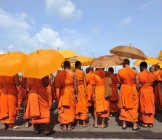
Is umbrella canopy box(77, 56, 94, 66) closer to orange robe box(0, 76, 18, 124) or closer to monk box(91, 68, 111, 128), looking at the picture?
monk box(91, 68, 111, 128)

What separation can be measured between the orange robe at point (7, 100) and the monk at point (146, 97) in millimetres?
3966

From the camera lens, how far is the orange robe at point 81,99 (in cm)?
1007

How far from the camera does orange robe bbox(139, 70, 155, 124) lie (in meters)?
9.84

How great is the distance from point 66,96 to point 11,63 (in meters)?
1.87

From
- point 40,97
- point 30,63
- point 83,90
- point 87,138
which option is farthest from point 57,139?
point 83,90

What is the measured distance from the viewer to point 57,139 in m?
7.95

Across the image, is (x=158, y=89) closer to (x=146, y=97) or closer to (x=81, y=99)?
(x=146, y=97)

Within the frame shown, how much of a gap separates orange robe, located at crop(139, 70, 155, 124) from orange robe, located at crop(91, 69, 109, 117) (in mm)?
1155

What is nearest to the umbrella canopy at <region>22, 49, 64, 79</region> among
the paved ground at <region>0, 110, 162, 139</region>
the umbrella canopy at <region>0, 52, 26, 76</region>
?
the umbrella canopy at <region>0, 52, 26, 76</region>

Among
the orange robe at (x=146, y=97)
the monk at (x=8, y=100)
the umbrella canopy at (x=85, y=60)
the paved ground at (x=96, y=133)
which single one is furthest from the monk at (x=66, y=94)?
the umbrella canopy at (x=85, y=60)

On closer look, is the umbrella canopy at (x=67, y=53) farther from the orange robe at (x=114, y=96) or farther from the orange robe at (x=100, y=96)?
the orange robe at (x=114, y=96)

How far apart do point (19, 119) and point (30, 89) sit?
2935mm

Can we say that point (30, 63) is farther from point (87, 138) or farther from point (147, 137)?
point (147, 137)

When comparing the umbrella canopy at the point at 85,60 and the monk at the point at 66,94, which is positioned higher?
the umbrella canopy at the point at 85,60
